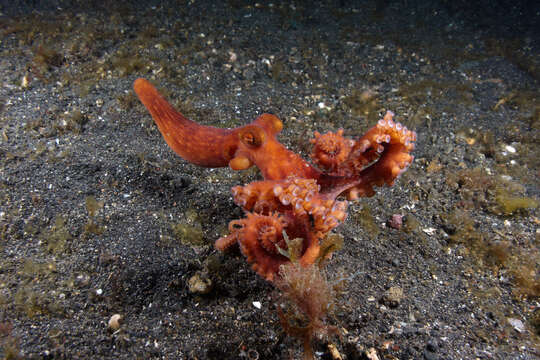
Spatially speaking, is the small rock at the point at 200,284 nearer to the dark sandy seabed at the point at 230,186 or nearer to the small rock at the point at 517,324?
the dark sandy seabed at the point at 230,186

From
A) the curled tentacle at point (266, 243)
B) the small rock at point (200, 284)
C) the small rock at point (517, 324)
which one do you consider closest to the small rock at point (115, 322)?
the small rock at point (200, 284)

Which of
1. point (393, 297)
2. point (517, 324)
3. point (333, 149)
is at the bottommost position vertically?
point (517, 324)

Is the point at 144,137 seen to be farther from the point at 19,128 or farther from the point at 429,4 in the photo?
Answer: the point at 429,4

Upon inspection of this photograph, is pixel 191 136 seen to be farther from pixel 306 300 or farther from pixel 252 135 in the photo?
pixel 306 300

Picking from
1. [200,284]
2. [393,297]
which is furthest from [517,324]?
[200,284]

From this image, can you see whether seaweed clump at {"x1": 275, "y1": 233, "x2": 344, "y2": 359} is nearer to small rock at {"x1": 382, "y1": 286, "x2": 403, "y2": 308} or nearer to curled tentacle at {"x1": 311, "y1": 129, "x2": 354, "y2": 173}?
small rock at {"x1": 382, "y1": 286, "x2": 403, "y2": 308}

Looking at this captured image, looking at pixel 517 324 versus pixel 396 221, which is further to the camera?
pixel 396 221
